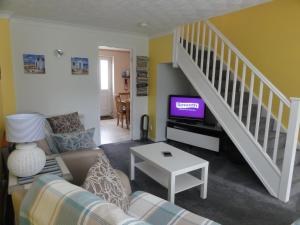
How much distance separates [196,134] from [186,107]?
0.65 metres

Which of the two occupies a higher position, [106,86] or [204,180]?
[106,86]

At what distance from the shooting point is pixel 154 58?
458 cm

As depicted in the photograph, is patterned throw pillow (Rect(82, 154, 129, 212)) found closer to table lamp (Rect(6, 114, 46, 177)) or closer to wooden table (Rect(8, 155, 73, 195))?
wooden table (Rect(8, 155, 73, 195))

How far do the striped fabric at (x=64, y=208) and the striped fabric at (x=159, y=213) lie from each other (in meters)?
0.67

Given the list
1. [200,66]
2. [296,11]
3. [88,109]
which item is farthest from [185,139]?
[296,11]

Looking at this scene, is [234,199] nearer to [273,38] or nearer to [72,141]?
[72,141]

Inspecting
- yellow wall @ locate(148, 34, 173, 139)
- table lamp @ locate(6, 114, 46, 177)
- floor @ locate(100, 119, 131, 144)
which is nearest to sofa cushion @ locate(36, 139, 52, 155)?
table lamp @ locate(6, 114, 46, 177)

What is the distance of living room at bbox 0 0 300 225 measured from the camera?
7.28 ft

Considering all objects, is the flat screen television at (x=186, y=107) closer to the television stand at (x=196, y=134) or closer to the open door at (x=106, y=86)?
the television stand at (x=196, y=134)

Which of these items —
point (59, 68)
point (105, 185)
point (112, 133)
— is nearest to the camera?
point (105, 185)

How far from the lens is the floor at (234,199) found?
2.17 metres

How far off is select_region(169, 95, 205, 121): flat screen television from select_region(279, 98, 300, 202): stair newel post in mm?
1982

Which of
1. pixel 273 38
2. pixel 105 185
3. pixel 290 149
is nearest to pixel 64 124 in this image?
pixel 105 185

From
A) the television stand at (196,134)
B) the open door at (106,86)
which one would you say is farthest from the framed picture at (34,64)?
the open door at (106,86)
